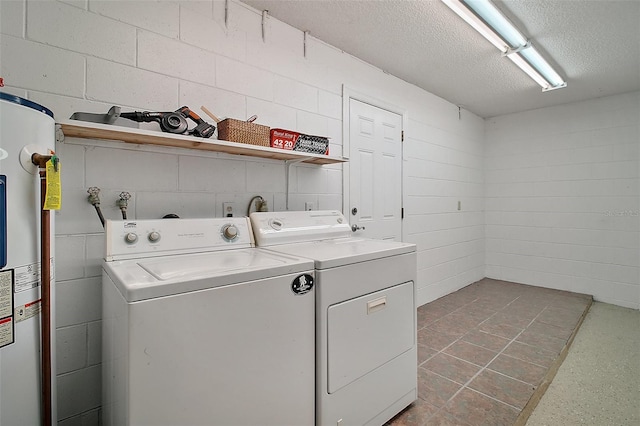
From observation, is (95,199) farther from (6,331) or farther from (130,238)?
(6,331)

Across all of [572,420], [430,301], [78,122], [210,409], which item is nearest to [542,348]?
[572,420]

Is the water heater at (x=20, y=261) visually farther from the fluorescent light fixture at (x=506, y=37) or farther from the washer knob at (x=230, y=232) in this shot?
the fluorescent light fixture at (x=506, y=37)

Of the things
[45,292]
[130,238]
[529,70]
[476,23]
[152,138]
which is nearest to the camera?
[45,292]

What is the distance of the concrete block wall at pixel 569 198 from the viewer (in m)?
3.64

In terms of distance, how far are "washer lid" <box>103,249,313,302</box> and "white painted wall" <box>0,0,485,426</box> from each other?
1.36ft

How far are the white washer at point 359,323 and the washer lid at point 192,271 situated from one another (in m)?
0.18

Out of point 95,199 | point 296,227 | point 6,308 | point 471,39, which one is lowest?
point 6,308

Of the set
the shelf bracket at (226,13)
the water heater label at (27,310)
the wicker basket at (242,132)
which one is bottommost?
the water heater label at (27,310)

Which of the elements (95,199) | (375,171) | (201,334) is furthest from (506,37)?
(95,199)

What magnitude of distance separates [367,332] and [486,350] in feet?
5.20

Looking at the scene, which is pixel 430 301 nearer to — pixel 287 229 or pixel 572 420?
pixel 572 420

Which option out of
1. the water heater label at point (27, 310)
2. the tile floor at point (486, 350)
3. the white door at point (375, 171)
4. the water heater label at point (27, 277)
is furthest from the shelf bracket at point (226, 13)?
the tile floor at point (486, 350)

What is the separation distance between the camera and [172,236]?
1492 millimetres

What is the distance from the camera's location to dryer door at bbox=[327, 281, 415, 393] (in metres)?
1.37
